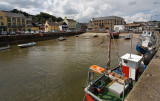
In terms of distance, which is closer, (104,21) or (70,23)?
(70,23)

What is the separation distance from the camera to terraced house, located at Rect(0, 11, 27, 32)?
41.8 m

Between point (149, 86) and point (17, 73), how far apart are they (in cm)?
1294

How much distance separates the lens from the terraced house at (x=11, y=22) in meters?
41.8

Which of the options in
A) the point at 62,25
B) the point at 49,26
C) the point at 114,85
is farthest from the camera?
the point at 62,25

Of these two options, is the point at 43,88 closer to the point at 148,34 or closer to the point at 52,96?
the point at 52,96

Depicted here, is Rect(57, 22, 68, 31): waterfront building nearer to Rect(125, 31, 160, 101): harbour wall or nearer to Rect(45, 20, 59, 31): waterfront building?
Rect(45, 20, 59, 31): waterfront building

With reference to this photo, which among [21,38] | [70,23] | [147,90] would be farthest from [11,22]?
[147,90]

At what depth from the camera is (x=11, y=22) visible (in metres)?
44.8

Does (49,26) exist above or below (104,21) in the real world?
below

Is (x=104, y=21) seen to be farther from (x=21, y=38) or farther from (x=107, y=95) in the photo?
(x=107, y=95)

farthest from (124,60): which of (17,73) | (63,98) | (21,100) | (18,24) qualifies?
(18,24)

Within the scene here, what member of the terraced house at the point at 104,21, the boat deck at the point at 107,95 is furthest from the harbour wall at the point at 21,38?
the terraced house at the point at 104,21

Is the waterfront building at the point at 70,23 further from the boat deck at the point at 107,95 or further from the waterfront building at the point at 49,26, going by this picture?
the boat deck at the point at 107,95

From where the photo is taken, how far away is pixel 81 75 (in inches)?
401
